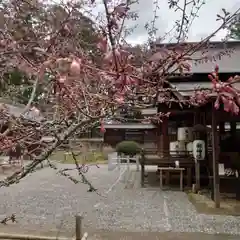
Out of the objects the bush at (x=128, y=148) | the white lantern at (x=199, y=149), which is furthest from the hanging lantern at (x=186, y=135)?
the bush at (x=128, y=148)

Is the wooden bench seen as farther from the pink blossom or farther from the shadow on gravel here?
the pink blossom

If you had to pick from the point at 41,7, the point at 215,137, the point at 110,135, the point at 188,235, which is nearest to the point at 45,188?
the point at 215,137

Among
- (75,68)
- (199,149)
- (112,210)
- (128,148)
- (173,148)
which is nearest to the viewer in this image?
(75,68)

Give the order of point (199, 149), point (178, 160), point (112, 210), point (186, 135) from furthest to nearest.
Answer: point (186, 135)
point (178, 160)
point (199, 149)
point (112, 210)

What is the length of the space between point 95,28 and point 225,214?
6358 mm

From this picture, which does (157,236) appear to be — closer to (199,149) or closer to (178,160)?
(199,149)

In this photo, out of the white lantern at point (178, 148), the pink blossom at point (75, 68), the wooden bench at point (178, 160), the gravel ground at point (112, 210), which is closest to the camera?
the pink blossom at point (75, 68)

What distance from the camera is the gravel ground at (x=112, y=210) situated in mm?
6402

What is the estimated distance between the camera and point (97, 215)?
727 centimetres

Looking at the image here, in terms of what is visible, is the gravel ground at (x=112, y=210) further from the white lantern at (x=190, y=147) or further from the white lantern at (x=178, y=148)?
the white lantern at (x=190, y=147)

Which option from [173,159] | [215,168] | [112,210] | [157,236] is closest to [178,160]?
[173,159]

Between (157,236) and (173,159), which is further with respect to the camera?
(173,159)

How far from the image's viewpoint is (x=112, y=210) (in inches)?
305

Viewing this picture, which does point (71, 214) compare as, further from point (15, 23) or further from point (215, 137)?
point (15, 23)
